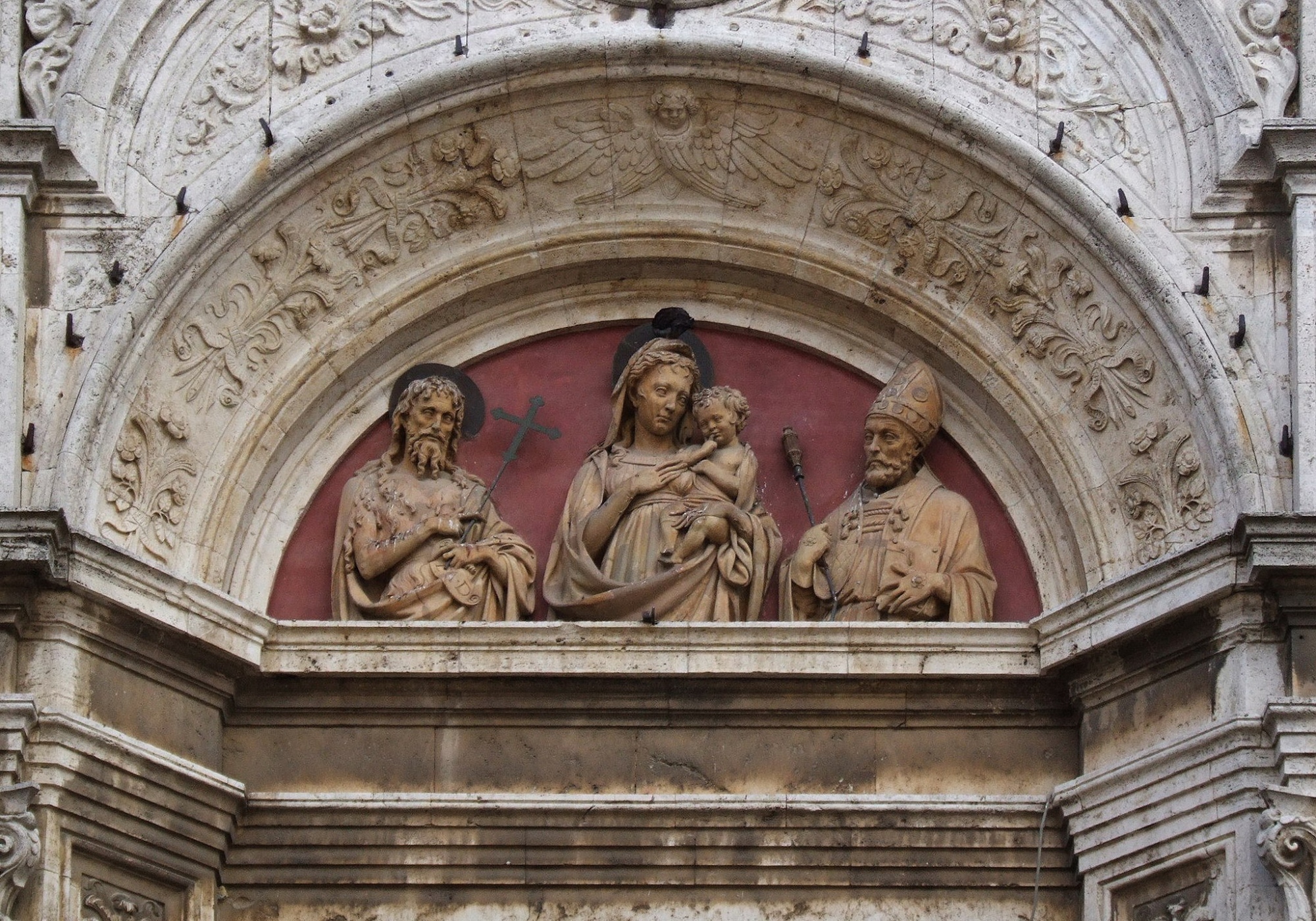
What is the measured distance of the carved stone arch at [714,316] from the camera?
42.8ft

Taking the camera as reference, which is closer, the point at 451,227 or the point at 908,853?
the point at 908,853

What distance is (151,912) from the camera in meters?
12.6

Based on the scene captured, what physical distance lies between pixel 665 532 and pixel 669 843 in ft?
4.52

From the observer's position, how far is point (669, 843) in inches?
508

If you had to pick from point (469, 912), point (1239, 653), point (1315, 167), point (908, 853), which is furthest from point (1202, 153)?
point (469, 912)

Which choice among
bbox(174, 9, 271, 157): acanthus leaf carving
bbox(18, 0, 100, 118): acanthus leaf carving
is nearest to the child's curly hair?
bbox(174, 9, 271, 157): acanthus leaf carving

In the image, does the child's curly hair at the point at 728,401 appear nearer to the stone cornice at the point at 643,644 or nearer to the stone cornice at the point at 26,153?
the stone cornice at the point at 643,644

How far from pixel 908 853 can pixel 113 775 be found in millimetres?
3188

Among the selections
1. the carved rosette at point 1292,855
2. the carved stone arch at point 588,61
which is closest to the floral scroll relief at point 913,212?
the carved stone arch at point 588,61

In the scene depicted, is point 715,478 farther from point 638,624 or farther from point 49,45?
point 49,45

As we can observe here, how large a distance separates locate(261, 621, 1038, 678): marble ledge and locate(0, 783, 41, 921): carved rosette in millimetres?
1457

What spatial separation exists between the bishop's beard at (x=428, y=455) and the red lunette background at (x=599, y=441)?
0.22m

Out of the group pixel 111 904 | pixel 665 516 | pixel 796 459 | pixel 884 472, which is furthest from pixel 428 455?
pixel 111 904

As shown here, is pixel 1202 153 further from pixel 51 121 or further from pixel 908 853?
pixel 51 121
